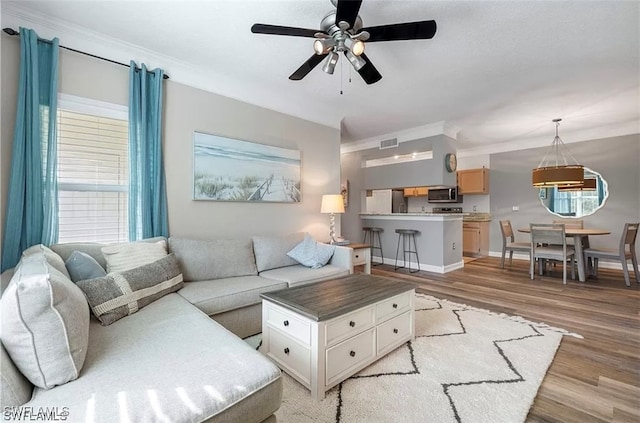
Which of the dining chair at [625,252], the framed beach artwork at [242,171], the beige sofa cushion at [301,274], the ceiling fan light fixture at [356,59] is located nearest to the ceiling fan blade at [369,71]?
the ceiling fan light fixture at [356,59]

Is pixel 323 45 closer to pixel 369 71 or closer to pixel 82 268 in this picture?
pixel 369 71

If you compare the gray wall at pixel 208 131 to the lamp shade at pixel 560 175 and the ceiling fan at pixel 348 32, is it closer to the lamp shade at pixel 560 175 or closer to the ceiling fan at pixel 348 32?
the ceiling fan at pixel 348 32

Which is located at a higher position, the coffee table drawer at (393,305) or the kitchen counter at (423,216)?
the kitchen counter at (423,216)

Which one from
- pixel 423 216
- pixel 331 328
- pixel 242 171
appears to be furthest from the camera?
pixel 423 216

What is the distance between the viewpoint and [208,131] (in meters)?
3.07

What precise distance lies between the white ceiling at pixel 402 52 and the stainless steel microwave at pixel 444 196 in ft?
8.28

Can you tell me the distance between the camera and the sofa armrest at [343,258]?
312cm

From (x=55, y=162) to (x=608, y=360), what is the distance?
178 inches

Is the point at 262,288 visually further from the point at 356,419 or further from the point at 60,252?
the point at 60,252

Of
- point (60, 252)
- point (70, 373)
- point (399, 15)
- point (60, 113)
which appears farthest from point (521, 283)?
point (60, 113)

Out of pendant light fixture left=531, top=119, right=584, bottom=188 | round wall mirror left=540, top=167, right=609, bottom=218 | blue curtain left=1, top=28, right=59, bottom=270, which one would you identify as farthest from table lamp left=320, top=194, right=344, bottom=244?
round wall mirror left=540, top=167, right=609, bottom=218

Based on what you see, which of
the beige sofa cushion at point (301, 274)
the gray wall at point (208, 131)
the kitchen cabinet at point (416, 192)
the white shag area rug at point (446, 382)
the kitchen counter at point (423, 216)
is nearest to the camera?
the white shag area rug at point (446, 382)

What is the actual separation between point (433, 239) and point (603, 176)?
3561 millimetres

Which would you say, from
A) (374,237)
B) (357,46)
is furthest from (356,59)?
(374,237)
